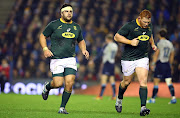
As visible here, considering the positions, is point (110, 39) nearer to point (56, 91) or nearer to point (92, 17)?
point (56, 91)

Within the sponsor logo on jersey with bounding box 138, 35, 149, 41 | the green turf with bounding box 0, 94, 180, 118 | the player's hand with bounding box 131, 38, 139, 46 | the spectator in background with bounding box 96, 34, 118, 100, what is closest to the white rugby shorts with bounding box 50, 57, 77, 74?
the green turf with bounding box 0, 94, 180, 118

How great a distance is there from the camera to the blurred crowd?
1870cm

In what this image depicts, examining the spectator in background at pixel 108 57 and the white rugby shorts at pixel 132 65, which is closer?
the white rugby shorts at pixel 132 65

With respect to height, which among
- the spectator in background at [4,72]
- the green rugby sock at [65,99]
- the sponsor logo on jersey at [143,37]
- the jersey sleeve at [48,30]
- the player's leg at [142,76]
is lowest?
the spectator in background at [4,72]

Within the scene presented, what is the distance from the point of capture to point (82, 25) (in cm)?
2092

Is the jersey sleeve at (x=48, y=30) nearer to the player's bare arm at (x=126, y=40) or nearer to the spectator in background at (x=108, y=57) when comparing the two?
the player's bare arm at (x=126, y=40)

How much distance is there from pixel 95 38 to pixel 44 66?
2887mm

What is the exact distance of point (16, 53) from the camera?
1927cm

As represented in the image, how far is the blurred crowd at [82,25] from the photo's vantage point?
A: 18703 millimetres

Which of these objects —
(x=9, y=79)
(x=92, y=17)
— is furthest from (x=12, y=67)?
(x=92, y=17)

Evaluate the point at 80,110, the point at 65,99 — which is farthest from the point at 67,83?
the point at 80,110

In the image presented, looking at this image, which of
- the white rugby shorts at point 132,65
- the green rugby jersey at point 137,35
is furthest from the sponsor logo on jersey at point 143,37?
the white rugby shorts at point 132,65

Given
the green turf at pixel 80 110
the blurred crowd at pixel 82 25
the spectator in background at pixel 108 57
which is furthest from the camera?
the blurred crowd at pixel 82 25

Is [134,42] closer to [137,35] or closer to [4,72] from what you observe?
[137,35]
